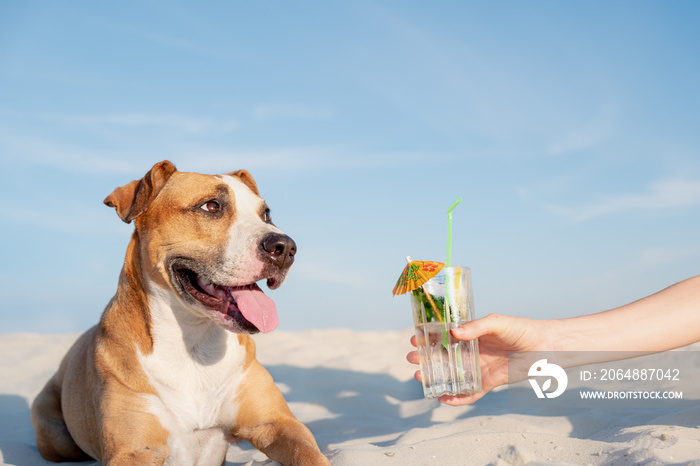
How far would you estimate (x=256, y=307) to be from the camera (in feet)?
11.9

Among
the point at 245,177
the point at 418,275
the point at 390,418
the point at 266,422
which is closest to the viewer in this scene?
the point at 418,275

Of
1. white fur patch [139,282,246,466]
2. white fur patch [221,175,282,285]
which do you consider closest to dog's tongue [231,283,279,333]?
white fur patch [221,175,282,285]

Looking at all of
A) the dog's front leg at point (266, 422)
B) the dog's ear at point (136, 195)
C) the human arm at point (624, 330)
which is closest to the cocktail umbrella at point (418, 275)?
the human arm at point (624, 330)

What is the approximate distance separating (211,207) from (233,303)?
647mm

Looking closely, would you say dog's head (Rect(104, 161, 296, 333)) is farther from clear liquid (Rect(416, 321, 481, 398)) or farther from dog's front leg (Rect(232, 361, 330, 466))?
clear liquid (Rect(416, 321, 481, 398))

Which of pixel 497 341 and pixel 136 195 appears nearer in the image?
pixel 497 341

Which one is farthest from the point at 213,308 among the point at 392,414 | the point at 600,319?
the point at 392,414

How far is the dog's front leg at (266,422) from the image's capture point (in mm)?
3615

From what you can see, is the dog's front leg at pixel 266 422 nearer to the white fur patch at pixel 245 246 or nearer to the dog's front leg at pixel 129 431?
the dog's front leg at pixel 129 431

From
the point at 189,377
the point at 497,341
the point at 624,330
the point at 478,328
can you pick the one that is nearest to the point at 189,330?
the point at 189,377

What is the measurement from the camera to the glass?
10.5 ft

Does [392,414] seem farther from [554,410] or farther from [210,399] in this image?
[210,399]

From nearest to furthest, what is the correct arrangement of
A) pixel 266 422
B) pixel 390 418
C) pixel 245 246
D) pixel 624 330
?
pixel 245 246, pixel 624 330, pixel 266 422, pixel 390 418

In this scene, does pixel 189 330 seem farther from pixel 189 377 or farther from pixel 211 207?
pixel 211 207
